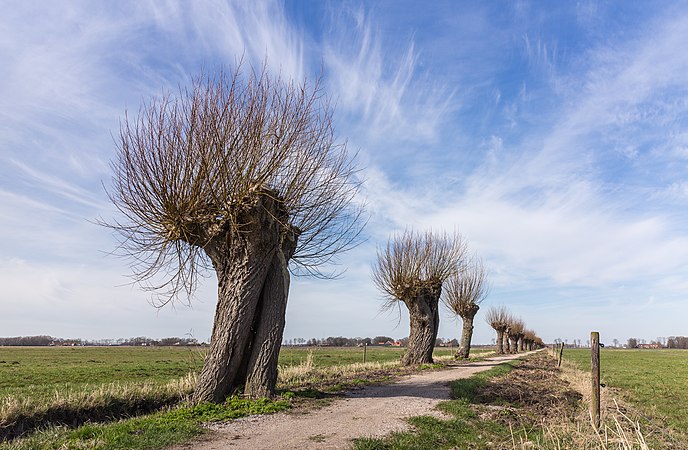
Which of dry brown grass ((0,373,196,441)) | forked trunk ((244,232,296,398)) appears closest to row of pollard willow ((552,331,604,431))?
forked trunk ((244,232,296,398))

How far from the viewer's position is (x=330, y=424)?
9.66m

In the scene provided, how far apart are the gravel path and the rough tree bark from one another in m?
1.81

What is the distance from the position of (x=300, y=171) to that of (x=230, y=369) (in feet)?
17.6

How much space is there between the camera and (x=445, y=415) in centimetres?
1134

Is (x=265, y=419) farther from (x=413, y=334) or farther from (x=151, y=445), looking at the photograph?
(x=413, y=334)

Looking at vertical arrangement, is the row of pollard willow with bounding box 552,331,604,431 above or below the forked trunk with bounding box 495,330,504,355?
above

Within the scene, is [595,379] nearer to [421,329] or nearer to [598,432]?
[598,432]

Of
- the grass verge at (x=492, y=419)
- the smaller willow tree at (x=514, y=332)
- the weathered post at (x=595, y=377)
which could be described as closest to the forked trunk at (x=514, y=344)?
the smaller willow tree at (x=514, y=332)

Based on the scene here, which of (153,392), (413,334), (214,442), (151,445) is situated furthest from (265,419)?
(413,334)

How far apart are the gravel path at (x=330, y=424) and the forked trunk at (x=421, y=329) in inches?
497

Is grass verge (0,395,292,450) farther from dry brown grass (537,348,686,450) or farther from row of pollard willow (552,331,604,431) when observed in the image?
row of pollard willow (552,331,604,431)

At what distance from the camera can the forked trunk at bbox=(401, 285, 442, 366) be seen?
26969 mm

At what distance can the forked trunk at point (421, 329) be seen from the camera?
27.0m

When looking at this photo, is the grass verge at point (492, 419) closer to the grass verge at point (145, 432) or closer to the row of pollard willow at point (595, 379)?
the row of pollard willow at point (595, 379)
